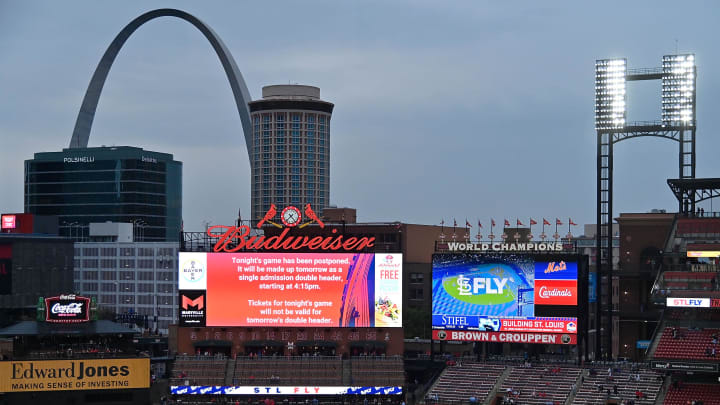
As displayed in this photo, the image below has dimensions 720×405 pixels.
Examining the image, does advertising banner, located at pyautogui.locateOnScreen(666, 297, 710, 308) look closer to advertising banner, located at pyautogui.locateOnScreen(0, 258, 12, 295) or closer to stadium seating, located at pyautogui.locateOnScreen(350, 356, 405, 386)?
stadium seating, located at pyautogui.locateOnScreen(350, 356, 405, 386)

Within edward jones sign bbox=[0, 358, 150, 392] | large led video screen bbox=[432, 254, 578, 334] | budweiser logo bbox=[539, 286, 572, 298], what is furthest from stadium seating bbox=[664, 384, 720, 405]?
edward jones sign bbox=[0, 358, 150, 392]

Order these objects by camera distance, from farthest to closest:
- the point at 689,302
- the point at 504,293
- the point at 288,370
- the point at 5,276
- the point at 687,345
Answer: the point at 5,276 < the point at 288,370 < the point at 504,293 < the point at 689,302 < the point at 687,345

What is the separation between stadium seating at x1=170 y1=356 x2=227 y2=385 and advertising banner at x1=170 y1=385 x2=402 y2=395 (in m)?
0.64

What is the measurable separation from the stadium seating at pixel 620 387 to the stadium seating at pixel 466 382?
6552 millimetres

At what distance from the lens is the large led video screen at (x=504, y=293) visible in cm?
7994

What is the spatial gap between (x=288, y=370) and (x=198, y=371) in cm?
638

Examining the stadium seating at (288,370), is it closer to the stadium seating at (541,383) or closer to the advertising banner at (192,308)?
the advertising banner at (192,308)

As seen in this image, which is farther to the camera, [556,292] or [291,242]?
[291,242]

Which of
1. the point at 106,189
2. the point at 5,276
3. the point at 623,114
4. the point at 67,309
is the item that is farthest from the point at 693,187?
the point at 106,189

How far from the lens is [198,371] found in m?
81.4

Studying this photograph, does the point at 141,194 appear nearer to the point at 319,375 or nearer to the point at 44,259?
the point at 44,259

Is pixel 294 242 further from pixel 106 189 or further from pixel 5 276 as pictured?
pixel 106 189

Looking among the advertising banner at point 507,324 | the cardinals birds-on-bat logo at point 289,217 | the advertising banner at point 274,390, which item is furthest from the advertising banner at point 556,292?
the cardinals birds-on-bat logo at point 289,217

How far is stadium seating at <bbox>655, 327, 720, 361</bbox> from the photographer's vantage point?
Result: 245 ft
